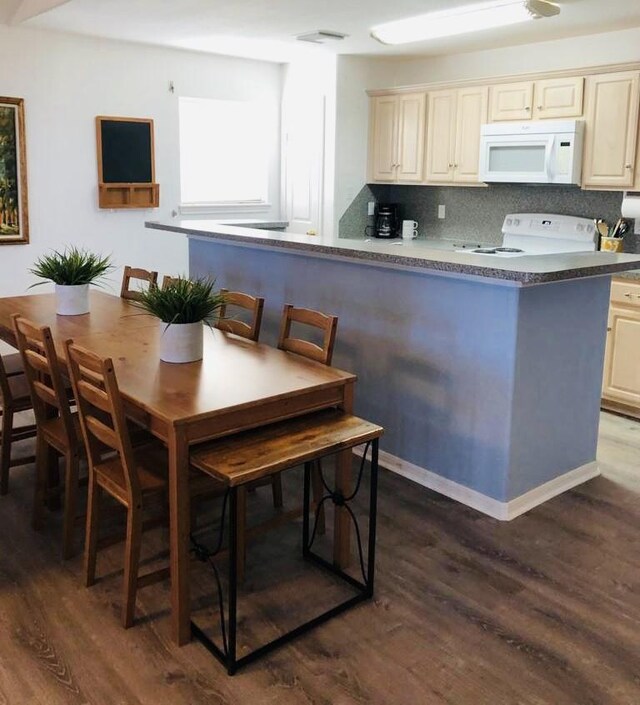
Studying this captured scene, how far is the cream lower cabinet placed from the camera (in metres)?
4.42

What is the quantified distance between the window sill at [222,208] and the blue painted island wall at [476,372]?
2.71 m

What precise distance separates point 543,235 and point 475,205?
0.80 m

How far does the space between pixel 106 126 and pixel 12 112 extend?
27.1 inches

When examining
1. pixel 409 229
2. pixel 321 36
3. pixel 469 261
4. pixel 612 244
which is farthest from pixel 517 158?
pixel 469 261

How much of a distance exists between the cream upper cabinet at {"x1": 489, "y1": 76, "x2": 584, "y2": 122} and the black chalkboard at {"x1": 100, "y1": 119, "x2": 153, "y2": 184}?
271 centimetres

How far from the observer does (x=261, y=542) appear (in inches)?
115

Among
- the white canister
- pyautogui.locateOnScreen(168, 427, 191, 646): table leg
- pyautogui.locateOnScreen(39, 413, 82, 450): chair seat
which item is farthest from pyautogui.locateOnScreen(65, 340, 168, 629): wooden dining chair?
the white canister

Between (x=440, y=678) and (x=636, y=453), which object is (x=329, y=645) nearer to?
(x=440, y=678)

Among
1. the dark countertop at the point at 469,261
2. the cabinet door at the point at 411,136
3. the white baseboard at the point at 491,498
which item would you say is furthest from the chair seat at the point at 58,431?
the cabinet door at the point at 411,136

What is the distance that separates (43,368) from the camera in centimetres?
276

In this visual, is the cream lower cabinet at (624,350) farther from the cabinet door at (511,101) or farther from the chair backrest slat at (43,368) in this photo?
the chair backrest slat at (43,368)

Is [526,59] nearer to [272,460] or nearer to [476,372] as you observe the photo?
[476,372]

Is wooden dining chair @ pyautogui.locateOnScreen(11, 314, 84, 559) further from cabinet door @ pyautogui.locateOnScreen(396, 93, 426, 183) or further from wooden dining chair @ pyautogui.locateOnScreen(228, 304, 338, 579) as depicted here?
cabinet door @ pyautogui.locateOnScreen(396, 93, 426, 183)

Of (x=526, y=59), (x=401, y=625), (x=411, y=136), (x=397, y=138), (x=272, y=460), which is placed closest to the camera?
(x=272, y=460)
